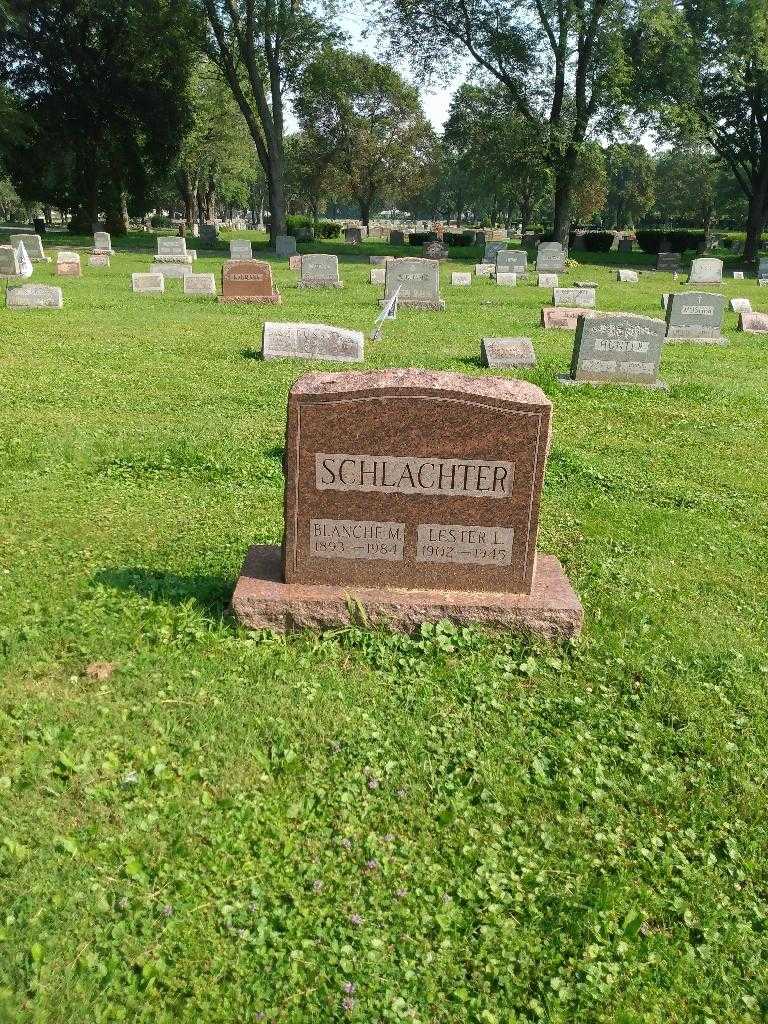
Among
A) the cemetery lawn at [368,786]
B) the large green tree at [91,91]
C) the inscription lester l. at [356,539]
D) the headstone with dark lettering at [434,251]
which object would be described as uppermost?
the large green tree at [91,91]

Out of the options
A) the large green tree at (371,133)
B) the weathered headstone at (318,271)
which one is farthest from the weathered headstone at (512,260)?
the large green tree at (371,133)

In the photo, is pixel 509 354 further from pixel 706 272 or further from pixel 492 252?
pixel 492 252

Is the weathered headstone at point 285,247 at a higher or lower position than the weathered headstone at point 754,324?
higher

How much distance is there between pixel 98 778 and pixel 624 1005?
213cm

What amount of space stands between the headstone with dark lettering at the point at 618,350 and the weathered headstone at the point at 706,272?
67.2ft

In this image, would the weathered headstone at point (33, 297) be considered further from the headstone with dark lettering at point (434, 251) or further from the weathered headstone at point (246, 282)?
the headstone with dark lettering at point (434, 251)

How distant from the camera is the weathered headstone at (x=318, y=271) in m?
22.3

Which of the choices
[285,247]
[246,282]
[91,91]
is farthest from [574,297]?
[91,91]

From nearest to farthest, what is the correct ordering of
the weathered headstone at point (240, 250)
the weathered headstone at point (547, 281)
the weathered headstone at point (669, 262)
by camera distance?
the weathered headstone at point (547, 281)
the weathered headstone at point (240, 250)
the weathered headstone at point (669, 262)

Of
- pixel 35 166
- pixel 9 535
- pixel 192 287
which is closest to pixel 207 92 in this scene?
pixel 35 166

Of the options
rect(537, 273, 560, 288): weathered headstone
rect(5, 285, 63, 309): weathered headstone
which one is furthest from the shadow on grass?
rect(537, 273, 560, 288): weathered headstone

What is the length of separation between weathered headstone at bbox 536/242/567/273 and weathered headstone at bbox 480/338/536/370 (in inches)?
799

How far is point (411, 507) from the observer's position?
4371 mm

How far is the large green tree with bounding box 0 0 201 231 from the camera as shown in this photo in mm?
36562
